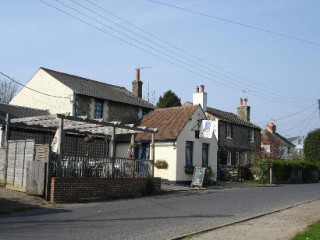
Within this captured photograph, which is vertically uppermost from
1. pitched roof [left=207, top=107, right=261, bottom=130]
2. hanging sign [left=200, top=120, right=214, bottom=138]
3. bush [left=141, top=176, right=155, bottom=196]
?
pitched roof [left=207, top=107, right=261, bottom=130]

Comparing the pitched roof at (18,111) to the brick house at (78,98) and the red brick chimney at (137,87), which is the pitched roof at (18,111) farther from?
the red brick chimney at (137,87)

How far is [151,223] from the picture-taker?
1223cm

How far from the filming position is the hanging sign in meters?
27.8

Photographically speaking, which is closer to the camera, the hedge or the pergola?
the pergola

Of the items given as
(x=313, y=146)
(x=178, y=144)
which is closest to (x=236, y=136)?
(x=178, y=144)

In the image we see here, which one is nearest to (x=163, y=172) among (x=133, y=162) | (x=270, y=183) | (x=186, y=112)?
(x=186, y=112)

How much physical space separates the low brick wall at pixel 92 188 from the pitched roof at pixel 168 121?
22.6ft

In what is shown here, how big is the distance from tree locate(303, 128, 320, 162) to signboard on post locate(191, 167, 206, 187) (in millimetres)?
31618

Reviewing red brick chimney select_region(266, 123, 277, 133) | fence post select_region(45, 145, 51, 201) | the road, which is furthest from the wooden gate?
red brick chimney select_region(266, 123, 277, 133)

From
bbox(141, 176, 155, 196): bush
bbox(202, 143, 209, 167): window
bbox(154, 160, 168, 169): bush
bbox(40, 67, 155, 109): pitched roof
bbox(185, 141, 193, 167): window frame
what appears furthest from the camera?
bbox(202, 143, 209, 167): window

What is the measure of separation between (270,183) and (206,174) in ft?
32.9

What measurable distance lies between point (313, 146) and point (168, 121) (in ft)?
102

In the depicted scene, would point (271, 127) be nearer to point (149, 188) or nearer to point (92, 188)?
point (149, 188)

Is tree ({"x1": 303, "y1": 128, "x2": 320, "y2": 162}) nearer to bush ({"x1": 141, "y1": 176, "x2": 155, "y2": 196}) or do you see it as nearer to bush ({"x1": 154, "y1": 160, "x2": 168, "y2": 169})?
bush ({"x1": 154, "y1": 160, "x2": 168, "y2": 169})
